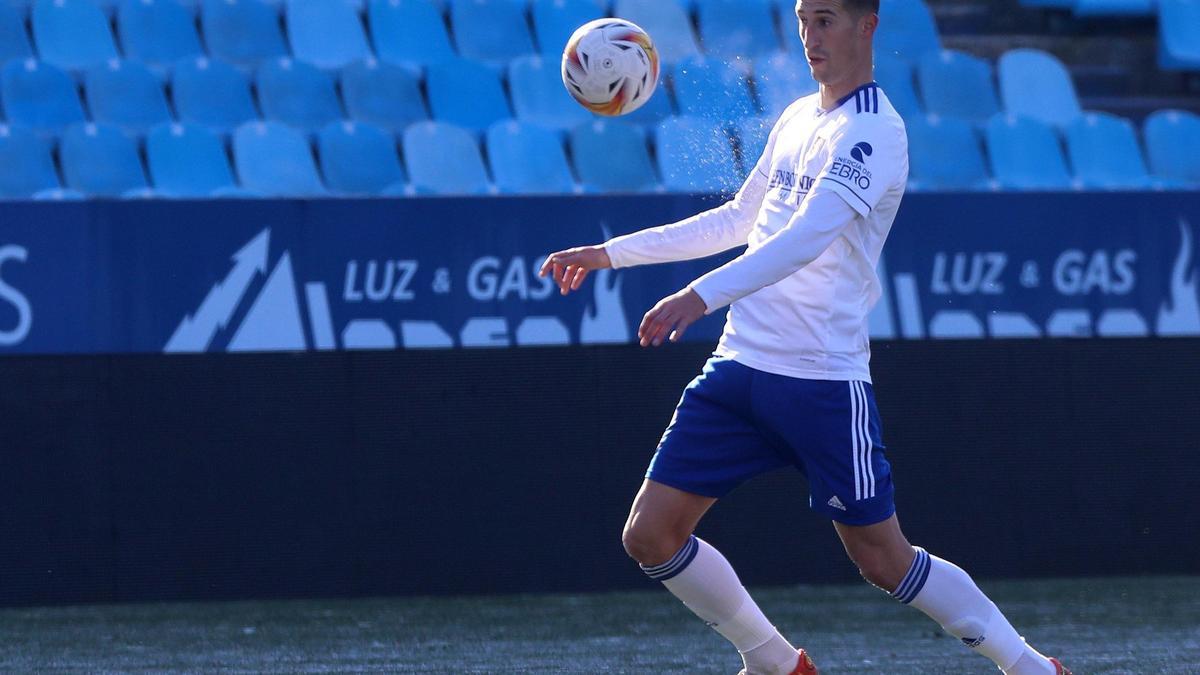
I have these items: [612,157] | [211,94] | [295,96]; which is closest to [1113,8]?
[612,157]

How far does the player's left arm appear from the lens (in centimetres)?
347

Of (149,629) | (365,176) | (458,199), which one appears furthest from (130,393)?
(365,176)

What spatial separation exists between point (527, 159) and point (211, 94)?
1.75 m

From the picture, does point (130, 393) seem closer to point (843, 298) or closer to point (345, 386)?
point (345, 386)

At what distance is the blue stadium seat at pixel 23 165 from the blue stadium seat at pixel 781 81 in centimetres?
355

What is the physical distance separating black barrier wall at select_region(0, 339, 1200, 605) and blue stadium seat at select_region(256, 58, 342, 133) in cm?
246

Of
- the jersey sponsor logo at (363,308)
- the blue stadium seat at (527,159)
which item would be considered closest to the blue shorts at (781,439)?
the jersey sponsor logo at (363,308)

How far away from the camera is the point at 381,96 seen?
897 centimetres

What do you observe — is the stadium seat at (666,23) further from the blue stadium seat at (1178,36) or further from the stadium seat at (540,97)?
the blue stadium seat at (1178,36)

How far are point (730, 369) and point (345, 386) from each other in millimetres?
3150

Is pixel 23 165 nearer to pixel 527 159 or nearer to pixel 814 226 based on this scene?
pixel 527 159

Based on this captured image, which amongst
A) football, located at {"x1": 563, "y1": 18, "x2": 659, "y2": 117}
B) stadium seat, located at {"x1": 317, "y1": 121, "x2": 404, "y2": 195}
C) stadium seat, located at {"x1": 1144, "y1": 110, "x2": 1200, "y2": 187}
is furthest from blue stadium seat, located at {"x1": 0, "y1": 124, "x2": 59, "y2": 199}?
stadium seat, located at {"x1": 1144, "y1": 110, "x2": 1200, "y2": 187}

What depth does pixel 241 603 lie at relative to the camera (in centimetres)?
653

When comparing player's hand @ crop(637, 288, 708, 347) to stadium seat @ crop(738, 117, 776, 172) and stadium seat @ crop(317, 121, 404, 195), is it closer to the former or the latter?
stadium seat @ crop(738, 117, 776, 172)
